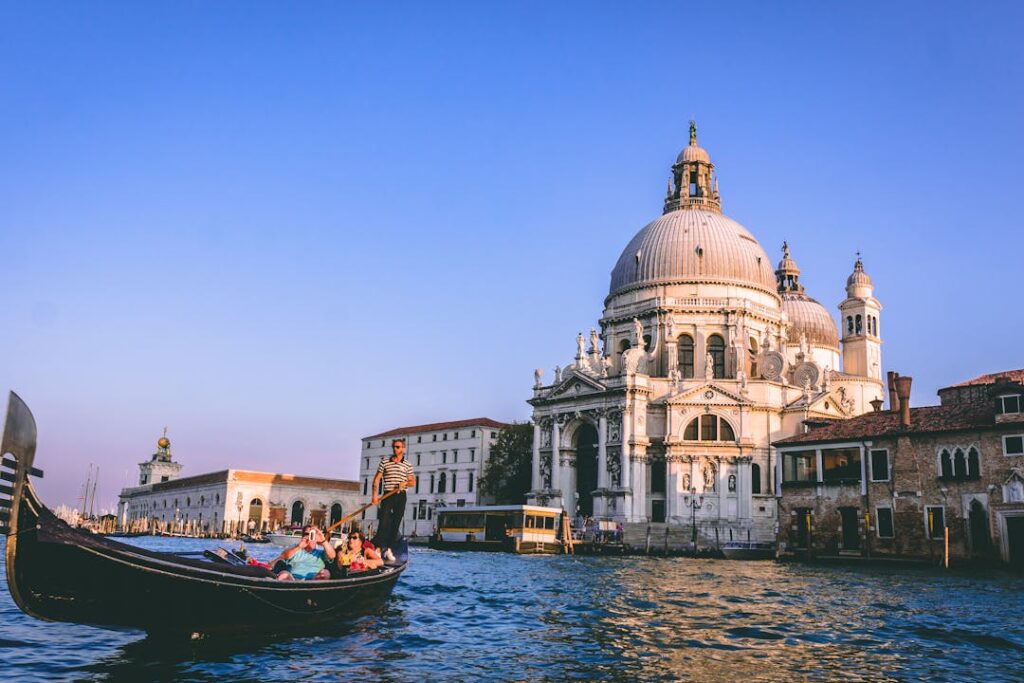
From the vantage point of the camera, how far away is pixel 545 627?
579 inches

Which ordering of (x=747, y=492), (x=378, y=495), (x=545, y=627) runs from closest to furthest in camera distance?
(x=545, y=627) < (x=378, y=495) < (x=747, y=492)

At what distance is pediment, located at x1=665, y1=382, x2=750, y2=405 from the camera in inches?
2090

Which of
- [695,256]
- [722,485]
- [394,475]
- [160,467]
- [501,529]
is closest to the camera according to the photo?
[394,475]

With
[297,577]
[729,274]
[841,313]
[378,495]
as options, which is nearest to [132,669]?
[297,577]

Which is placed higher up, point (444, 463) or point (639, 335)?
point (639, 335)

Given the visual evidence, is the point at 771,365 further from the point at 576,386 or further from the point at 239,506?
the point at 239,506

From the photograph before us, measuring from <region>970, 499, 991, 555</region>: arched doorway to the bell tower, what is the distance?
3577 cm

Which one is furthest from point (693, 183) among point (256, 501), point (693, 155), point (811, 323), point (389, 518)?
point (389, 518)

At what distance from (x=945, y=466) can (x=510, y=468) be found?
1300 inches

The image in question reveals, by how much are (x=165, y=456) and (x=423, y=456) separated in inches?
1872

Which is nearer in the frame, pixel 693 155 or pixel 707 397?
pixel 707 397

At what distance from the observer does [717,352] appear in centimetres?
5884

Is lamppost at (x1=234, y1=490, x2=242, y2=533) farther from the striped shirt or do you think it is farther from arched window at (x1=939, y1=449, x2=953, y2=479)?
the striped shirt

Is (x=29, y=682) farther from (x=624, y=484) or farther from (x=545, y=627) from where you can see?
(x=624, y=484)
